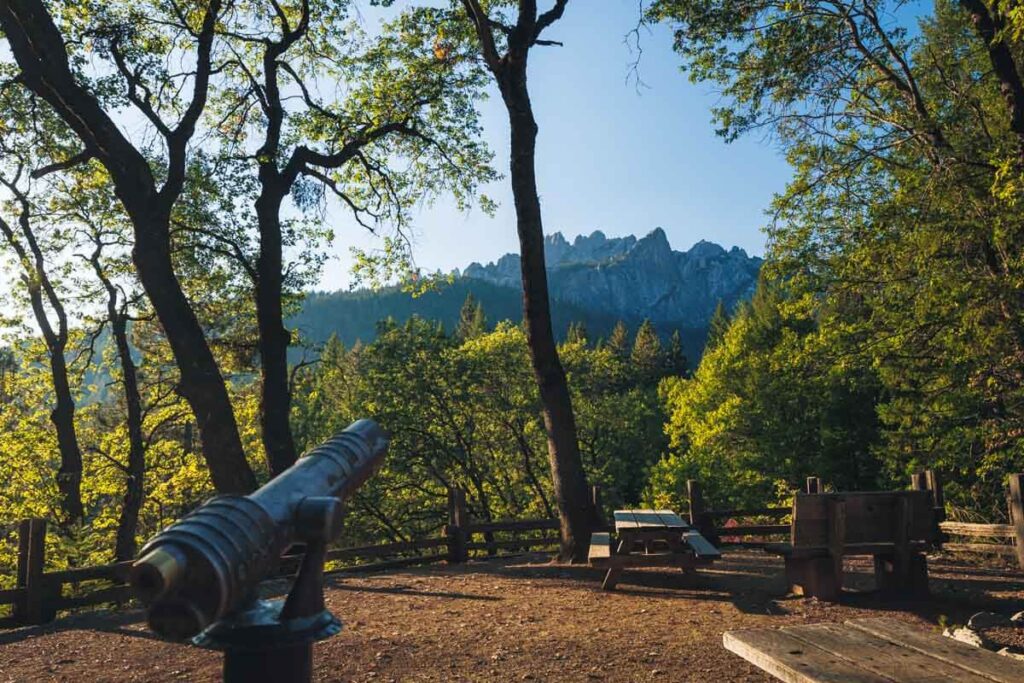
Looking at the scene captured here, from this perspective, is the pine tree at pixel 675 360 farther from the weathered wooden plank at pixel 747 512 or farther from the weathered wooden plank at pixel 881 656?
the weathered wooden plank at pixel 881 656

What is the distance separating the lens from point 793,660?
2758 mm

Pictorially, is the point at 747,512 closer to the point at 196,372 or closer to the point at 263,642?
the point at 196,372

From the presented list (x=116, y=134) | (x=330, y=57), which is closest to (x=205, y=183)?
(x=330, y=57)

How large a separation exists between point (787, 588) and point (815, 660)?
6004mm

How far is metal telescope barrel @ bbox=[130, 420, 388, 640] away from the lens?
2008 mm

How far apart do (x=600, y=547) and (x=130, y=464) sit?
1497 centimetres

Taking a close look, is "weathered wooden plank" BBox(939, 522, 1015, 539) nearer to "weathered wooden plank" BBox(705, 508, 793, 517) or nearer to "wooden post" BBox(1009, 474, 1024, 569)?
"wooden post" BBox(1009, 474, 1024, 569)

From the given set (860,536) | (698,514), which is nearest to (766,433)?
(698,514)

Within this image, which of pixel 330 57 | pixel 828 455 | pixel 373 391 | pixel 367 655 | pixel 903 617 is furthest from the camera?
pixel 828 455

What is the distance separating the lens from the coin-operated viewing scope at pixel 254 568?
2061mm

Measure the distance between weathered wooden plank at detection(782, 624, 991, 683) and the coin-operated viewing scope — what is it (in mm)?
2053

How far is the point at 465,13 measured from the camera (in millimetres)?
13297

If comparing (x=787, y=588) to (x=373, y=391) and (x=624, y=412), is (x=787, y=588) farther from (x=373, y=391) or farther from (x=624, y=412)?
(x=624, y=412)

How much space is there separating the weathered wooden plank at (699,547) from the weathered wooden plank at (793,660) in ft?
16.2
